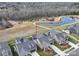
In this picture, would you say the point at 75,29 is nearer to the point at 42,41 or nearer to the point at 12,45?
the point at 42,41

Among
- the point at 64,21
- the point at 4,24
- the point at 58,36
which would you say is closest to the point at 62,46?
the point at 58,36

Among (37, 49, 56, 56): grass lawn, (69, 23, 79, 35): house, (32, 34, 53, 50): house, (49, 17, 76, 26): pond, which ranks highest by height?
(49, 17, 76, 26): pond

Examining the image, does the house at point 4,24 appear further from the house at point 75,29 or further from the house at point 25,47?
the house at point 75,29

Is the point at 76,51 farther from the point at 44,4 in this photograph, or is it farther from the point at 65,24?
the point at 44,4

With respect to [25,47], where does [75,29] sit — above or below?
above

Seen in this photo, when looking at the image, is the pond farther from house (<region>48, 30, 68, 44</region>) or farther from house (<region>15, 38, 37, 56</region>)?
house (<region>15, 38, 37, 56</region>)

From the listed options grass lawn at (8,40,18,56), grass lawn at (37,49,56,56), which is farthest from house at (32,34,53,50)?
grass lawn at (8,40,18,56)

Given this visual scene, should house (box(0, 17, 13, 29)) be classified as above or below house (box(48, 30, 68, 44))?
above
